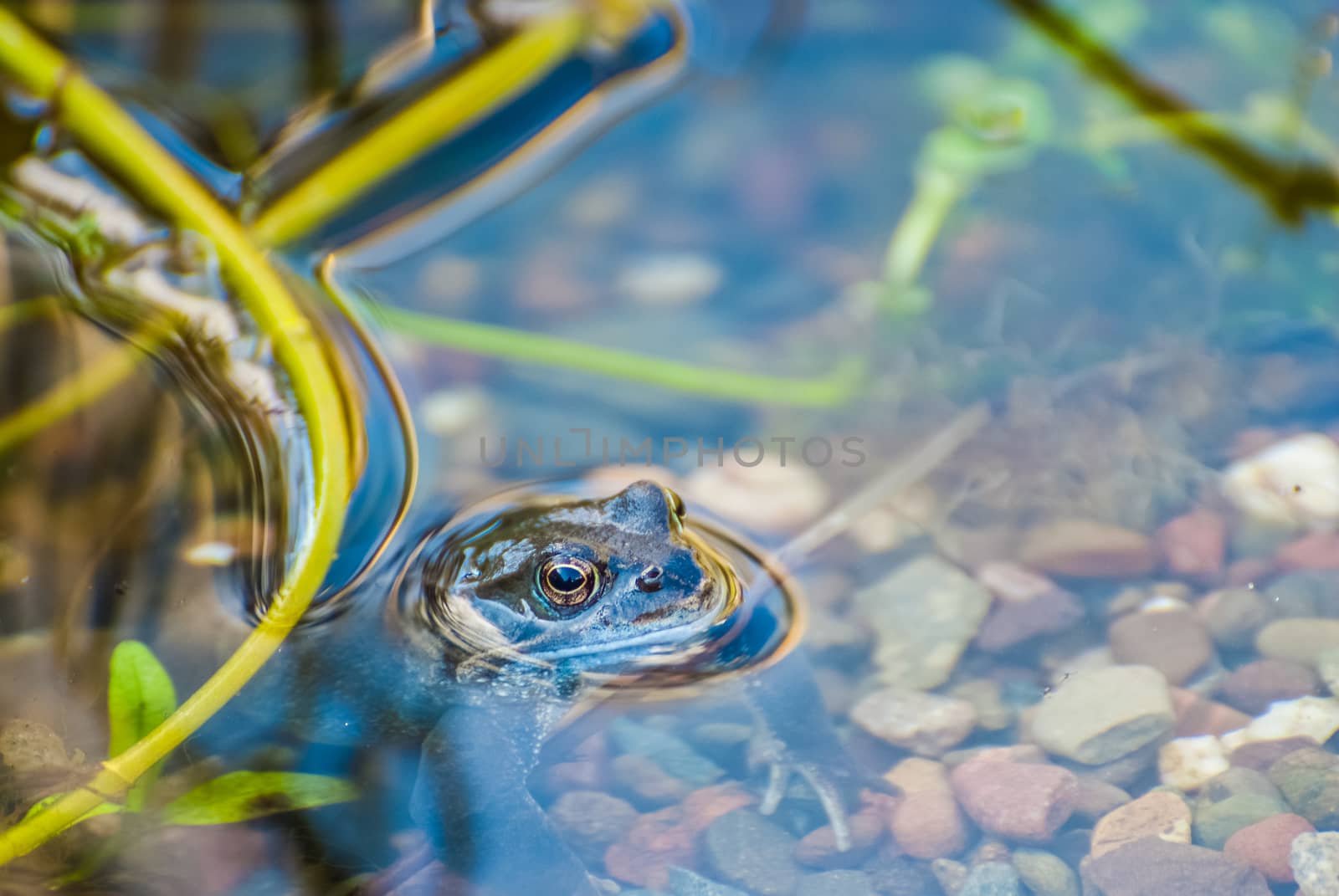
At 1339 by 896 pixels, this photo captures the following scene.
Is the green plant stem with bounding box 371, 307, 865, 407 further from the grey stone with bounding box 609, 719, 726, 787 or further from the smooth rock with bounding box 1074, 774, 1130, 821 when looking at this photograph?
the smooth rock with bounding box 1074, 774, 1130, 821

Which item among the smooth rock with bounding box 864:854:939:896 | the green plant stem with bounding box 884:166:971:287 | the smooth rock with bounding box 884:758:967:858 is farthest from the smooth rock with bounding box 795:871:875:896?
the green plant stem with bounding box 884:166:971:287

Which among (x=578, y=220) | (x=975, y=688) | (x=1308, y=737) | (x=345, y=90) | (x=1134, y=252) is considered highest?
(x=345, y=90)

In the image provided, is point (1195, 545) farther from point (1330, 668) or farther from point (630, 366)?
point (630, 366)

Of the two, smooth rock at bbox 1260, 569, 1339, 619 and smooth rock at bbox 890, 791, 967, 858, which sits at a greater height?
smooth rock at bbox 890, 791, 967, 858

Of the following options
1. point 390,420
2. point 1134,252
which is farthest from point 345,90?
point 1134,252

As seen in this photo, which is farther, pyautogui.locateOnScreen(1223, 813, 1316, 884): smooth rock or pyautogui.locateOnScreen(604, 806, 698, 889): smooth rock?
pyautogui.locateOnScreen(604, 806, 698, 889): smooth rock

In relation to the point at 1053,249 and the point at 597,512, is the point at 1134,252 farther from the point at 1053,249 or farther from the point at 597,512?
the point at 597,512
